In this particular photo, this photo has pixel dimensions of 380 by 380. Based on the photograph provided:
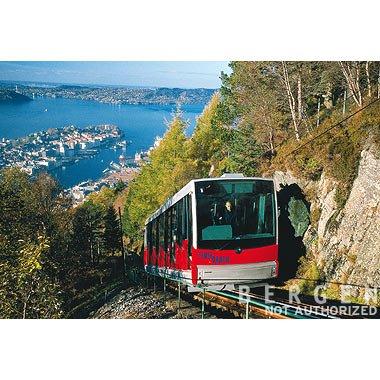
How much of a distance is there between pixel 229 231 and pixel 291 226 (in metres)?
0.66

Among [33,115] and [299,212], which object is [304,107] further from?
[33,115]

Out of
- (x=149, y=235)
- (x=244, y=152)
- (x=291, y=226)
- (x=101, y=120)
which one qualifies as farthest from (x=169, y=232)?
(x=101, y=120)

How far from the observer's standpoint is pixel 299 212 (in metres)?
5.66

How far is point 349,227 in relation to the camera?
5.63 meters

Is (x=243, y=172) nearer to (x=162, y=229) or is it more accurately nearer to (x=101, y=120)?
(x=162, y=229)

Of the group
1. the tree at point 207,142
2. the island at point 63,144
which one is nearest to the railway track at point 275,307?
the tree at point 207,142

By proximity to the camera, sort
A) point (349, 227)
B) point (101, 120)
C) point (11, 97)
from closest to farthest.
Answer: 1. point (349, 227)
2. point (11, 97)
3. point (101, 120)

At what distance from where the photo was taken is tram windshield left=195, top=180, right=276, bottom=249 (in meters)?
5.31

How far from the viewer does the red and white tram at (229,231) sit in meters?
5.28

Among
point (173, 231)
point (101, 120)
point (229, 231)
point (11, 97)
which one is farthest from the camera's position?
point (101, 120)

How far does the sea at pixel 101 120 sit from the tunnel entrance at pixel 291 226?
50.6 inches

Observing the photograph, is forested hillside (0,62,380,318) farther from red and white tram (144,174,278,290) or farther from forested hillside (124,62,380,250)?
red and white tram (144,174,278,290)
